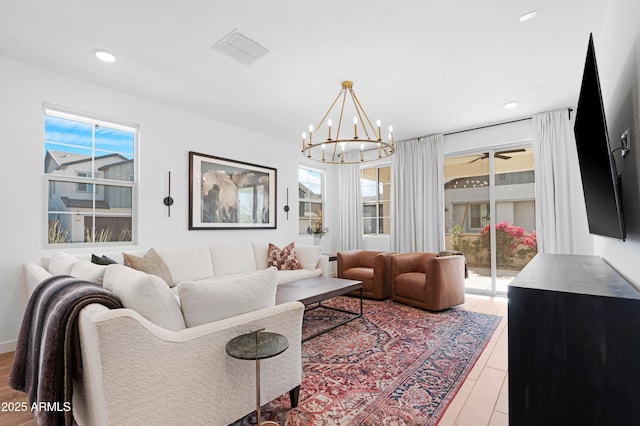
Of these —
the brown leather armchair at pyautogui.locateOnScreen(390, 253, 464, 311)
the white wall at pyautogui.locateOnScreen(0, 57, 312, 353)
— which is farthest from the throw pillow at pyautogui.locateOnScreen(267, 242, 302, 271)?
the brown leather armchair at pyautogui.locateOnScreen(390, 253, 464, 311)

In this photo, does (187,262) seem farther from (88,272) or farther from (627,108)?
(627,108)

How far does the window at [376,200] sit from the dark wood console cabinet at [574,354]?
4877mm

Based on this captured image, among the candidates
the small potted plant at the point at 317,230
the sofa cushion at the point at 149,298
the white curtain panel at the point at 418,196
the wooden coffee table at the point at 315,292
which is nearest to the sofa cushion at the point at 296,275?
the wooden coffee table at the point at 315,292

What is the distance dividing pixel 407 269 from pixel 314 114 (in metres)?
2.60

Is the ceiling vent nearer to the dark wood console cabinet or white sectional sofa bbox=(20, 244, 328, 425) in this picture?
white sectional sofa bbox=(20, 244, 328, 425)

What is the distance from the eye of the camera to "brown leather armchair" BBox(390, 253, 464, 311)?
385 cm

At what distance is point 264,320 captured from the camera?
170cm

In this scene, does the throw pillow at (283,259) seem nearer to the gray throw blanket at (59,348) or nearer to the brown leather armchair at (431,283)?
the brown leather armchair at (431,283)

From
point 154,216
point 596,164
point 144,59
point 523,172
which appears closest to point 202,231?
point 154,216

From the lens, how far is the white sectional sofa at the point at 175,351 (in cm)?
119

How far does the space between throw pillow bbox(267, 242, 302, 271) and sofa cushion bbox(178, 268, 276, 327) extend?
268 centimetres

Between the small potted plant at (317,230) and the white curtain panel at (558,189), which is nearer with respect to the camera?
the white curtain panel at (558,189)

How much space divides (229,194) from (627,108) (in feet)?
14.0

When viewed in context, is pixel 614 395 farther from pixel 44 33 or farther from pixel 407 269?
pixel 44 33
